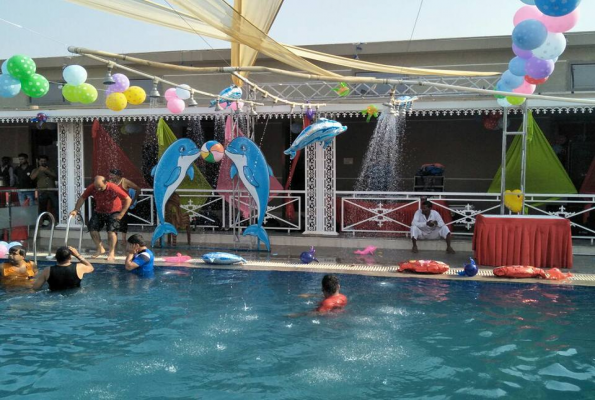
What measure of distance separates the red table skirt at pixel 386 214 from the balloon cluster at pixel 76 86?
5972 millimetres

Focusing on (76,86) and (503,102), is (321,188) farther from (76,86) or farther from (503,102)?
(76,86)

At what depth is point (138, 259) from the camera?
29.1 ft

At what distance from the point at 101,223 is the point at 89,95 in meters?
2.95

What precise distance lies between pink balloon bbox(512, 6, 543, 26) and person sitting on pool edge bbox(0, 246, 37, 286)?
7.87 metres

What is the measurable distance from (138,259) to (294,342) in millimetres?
3877

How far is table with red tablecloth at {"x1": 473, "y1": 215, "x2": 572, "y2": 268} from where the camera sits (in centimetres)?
923

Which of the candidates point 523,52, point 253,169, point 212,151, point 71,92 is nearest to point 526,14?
point 523,52

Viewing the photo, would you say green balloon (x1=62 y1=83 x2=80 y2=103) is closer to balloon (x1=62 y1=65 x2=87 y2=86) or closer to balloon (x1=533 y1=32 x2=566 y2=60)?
balloon (x1=62 y1=65 x2=87 y2=86)

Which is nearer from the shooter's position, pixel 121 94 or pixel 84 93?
pixel 84 93

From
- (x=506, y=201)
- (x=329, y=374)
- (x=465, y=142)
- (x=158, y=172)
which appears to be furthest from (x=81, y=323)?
(x=465, y=142)

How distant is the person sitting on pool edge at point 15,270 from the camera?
8.05 metres

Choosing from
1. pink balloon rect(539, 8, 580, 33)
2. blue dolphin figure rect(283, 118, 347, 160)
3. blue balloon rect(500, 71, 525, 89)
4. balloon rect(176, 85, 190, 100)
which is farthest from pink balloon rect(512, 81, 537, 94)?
balloon rect(176, 85, 190, 100)

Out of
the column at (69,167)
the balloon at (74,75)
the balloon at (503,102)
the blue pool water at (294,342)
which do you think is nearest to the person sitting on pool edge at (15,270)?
the blue pool water at (294,342)

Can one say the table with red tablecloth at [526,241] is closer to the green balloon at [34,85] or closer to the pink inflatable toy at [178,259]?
the pink inflatable toy at [178,259]
